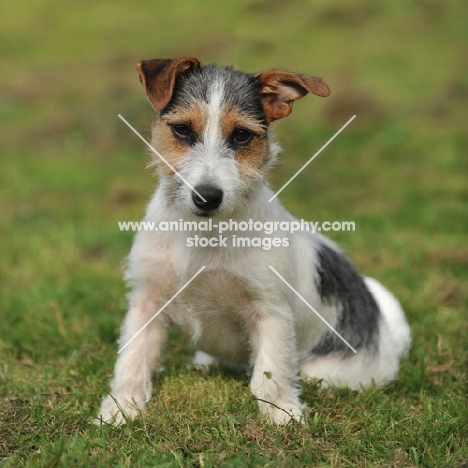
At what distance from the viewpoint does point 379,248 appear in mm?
9852

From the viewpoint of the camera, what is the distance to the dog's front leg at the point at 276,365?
5363 millimetres

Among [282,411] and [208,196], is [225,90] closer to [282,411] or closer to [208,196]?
[208,196]

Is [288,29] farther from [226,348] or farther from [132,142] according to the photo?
[226,348]

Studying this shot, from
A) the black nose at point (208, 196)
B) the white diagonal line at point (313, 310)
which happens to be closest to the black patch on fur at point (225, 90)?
the black nose at point (208, 196)

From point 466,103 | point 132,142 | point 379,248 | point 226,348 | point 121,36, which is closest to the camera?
point 226,348

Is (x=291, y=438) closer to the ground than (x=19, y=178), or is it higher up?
higher up

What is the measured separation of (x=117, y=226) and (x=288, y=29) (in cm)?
1592

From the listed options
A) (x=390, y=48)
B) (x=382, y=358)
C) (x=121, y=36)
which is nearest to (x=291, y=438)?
(x=382, y=358)

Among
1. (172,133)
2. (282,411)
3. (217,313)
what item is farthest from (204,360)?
(172,133)

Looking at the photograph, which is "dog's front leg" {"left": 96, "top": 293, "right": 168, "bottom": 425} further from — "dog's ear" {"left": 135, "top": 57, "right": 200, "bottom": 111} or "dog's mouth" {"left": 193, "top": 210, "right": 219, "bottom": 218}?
"dog's ear" {"left": 135, "top": 57, "right": 200, "bottom": 111}

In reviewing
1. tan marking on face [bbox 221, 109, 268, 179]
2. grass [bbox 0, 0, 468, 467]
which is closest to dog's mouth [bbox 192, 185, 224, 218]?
tan marking on face [bbox 221, 109, 268, 179]

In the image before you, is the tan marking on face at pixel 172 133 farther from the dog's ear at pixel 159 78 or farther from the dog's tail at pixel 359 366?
the dog's tail at pixel 359 366

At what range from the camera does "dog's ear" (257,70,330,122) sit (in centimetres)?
521

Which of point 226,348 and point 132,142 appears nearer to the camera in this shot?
point 226,348
